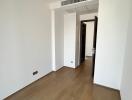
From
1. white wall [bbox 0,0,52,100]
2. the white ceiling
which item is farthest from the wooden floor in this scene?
the white ceiling

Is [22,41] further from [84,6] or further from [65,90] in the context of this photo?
[84,6]

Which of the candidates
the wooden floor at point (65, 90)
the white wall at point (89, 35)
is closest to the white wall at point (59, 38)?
the wooden floor at point (65, 90)

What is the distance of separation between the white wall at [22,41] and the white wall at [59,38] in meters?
0.41

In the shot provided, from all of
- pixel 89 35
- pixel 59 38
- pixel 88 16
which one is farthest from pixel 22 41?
pixel 89 35

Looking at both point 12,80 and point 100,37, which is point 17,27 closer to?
point 12,80

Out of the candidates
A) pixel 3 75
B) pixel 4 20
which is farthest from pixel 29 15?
pixel 3 75

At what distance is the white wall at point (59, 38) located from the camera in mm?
3602

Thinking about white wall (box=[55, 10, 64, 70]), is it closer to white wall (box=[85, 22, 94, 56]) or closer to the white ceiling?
the white ceiling

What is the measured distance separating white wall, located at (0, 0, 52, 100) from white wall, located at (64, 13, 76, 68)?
0.94 metres

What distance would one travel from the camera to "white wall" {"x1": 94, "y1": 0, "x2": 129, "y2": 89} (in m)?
2.22

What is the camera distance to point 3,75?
2.06m

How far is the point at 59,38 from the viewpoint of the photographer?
3.82 m

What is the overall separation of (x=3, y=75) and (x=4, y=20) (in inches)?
48.0

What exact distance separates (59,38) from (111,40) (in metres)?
2.06
